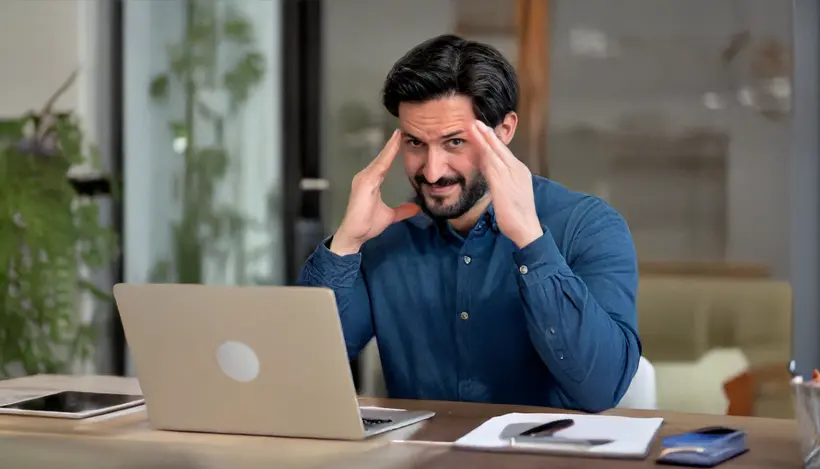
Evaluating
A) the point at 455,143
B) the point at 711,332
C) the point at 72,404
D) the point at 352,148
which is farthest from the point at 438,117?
the point at 352,148

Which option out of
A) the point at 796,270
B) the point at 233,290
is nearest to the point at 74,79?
the point at 796,270

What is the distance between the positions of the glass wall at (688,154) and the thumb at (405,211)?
4.54 ft

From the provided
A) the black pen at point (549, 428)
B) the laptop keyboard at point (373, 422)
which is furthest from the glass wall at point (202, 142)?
the black pen at point (549, 428)

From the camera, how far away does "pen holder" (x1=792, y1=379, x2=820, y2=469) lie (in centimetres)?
122

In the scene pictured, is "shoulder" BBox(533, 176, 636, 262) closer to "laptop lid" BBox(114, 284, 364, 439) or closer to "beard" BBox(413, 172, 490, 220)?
"beard" BBox(413, 172, 490, 220)

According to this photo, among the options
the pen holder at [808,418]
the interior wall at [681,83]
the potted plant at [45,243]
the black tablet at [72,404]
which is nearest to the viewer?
the pen holder at [808,418]

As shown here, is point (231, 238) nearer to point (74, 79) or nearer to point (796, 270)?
point (74, 79)

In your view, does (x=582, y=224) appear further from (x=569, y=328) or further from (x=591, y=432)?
(x=591, y=432)

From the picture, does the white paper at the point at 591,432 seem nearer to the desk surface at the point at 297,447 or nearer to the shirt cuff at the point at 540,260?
the desk surface at the point at 297,447

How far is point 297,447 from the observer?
141cm

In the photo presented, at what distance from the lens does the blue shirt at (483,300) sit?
1.79 m

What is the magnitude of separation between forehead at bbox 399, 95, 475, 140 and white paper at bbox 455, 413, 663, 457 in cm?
62

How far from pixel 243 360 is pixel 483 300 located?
2.20 feet

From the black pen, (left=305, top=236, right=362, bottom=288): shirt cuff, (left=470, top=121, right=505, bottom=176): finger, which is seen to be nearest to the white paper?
the black pen
